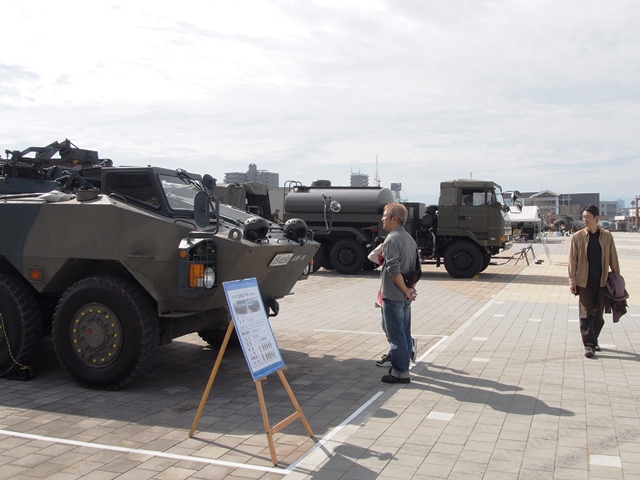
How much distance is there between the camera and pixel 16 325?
6664mm

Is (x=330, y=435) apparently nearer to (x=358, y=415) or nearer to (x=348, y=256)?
(x=358, y=415)

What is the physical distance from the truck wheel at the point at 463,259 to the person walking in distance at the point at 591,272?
10.9m

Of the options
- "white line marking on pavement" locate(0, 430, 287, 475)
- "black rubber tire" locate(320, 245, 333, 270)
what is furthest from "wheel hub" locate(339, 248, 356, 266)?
"white line marking on pavement" locate(0, 430, 287, 475)

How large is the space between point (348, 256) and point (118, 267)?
1354cm

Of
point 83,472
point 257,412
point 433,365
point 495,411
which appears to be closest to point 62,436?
point 83,472

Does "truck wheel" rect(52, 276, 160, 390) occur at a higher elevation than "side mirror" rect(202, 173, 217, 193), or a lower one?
lower

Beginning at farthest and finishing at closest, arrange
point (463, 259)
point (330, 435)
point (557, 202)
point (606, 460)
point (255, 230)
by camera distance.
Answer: point (557, 202)
point (463, 259)
point (255, 230)
point (330, 435)
point (606, 460)

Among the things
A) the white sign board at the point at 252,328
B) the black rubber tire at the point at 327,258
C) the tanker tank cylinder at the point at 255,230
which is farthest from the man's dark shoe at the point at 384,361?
the black rubber tire at the point at 327,258

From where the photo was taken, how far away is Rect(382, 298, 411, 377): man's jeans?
6676 millimetres

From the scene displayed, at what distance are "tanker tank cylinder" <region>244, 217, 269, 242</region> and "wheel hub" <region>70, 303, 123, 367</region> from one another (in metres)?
1.46

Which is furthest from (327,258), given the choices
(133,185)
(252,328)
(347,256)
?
(252,328)

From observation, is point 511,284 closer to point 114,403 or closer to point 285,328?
point 285,328

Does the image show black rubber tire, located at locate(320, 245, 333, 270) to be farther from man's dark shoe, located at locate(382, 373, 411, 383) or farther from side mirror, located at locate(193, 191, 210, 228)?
side mirror, located at locate(193, 191, 210, 228)

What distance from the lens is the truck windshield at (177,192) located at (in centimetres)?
673
